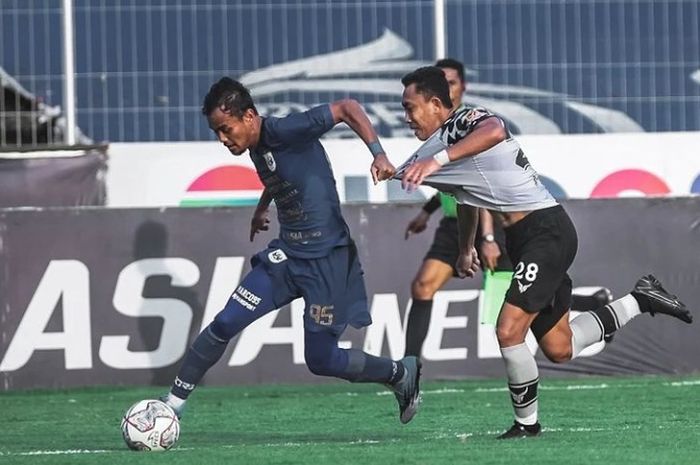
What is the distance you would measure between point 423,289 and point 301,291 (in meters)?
3.07

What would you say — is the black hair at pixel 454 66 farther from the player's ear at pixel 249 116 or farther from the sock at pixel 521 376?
the sock at pixel 521 376

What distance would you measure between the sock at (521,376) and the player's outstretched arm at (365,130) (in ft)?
3.50

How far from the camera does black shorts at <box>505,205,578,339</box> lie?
8648 millimetres

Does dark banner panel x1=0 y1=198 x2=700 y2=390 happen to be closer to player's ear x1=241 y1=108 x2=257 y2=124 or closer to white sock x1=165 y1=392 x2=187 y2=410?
white sock x1=165 y1=392 x2=187 y2=410

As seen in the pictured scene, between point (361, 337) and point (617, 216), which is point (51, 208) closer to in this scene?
point (361, 337)

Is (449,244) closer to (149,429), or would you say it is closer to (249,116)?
(249,116)

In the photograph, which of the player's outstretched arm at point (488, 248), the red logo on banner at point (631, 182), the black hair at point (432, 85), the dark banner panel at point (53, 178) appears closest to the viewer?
the black hair at point (432, 85)

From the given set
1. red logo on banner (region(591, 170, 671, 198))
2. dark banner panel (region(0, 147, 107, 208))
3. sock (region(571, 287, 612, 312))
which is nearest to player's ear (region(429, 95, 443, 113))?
sock (region(571, 287, 612, 312))

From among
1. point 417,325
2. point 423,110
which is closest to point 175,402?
point 423,110

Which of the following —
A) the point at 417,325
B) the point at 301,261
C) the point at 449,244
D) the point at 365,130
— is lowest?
the point at 417,325

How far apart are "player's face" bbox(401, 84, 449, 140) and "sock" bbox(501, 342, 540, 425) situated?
1.18m

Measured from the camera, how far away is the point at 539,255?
28.4 ft

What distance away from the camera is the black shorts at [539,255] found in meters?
8.65

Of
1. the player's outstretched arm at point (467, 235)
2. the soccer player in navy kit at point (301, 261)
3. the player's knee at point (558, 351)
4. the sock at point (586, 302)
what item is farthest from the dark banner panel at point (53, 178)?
the player's knee at point (558, 351)
